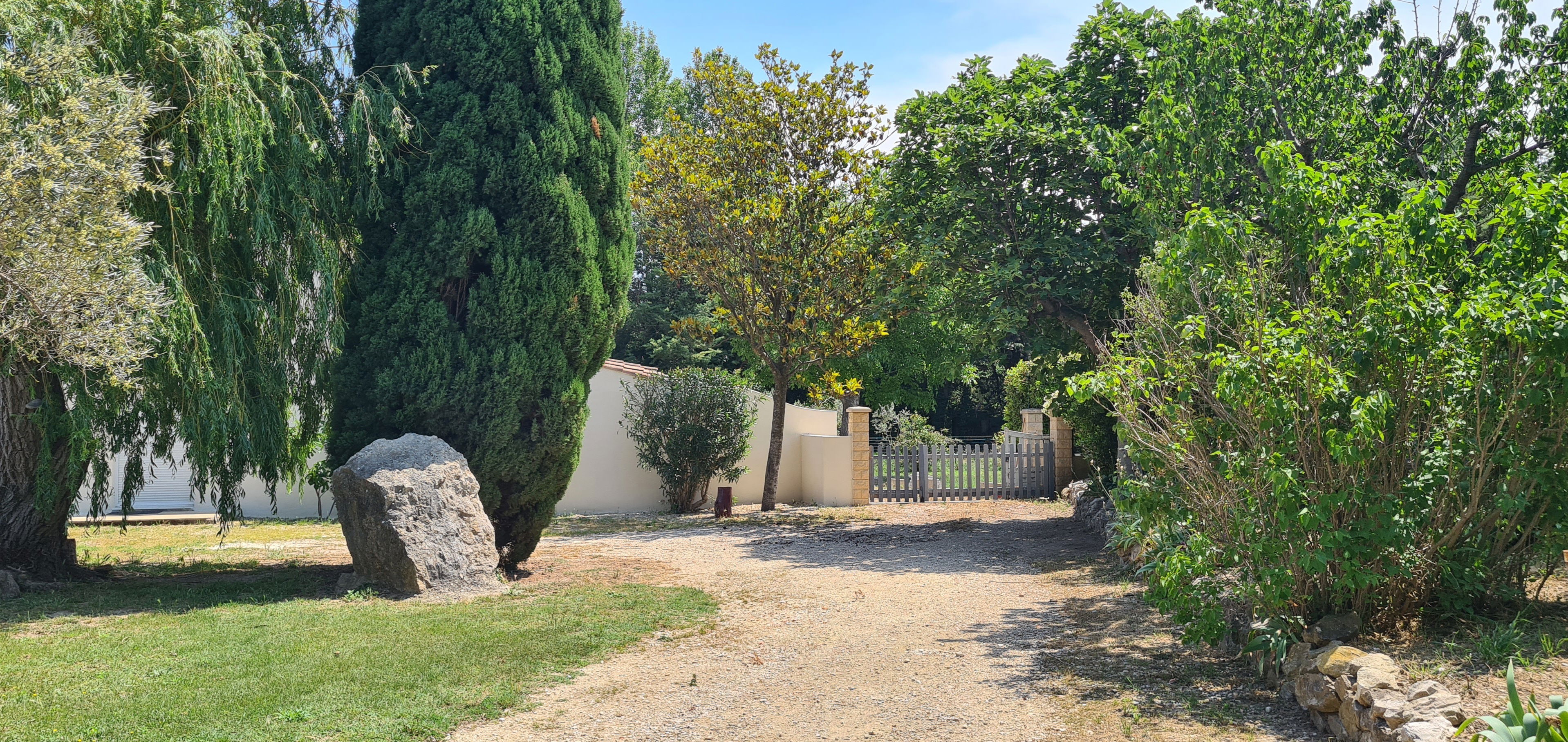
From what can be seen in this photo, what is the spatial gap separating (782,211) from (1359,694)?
11.7 meters

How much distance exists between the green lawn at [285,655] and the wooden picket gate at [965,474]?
956 centimetres

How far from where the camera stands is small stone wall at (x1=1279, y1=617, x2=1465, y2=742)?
12.8 feet

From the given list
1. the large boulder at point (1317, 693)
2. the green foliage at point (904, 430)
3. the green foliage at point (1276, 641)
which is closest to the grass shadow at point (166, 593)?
the green foliage at point (1276, 641)

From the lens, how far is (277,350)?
841cm

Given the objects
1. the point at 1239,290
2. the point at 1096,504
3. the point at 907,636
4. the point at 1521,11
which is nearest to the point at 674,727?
the point at 907,636

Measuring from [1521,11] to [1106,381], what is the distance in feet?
17.3

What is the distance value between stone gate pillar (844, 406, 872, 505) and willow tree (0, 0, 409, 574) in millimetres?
9613

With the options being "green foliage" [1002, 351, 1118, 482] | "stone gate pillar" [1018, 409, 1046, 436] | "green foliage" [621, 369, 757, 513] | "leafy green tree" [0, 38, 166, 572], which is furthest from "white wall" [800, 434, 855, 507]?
"leafy green tree" [0, 38, 166, 572]

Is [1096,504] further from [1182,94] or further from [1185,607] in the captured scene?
[1185,607]

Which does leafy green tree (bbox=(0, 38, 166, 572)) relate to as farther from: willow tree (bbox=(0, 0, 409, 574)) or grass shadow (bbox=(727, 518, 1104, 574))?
grass shadow (bbox=(727, 518, 1104, 574))

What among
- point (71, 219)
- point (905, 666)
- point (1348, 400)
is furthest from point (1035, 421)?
point (71, 219)

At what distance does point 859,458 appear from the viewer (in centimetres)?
1738

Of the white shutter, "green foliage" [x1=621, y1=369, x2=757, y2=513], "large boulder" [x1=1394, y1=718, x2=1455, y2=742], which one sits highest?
"green foliage" [x1=621, y1=369, x2=757, y2=513]

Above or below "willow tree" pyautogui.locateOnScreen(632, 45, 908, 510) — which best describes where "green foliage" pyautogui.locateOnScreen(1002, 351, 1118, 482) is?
below
